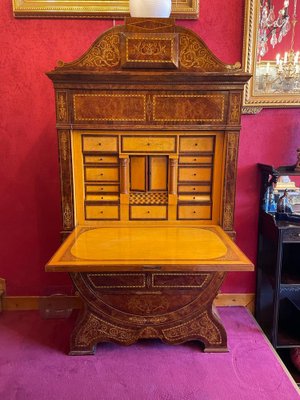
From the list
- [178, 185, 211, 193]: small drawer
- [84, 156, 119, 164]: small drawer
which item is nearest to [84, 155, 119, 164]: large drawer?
[84, 156, 119, 164]: small drawer

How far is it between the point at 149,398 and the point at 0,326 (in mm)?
1328

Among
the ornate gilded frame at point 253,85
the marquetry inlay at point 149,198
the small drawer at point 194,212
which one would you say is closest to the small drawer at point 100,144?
the marquetry inlay at point 149,198

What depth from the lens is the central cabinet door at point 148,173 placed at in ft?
7.50

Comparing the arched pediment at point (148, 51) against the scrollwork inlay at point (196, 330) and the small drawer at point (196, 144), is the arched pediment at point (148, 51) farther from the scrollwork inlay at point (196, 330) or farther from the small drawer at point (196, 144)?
the scrollwork inlay at point (196, 330)

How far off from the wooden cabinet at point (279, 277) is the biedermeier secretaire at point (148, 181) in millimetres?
389

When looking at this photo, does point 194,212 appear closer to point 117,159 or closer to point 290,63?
point 117,159

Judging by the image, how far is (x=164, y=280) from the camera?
1.93m

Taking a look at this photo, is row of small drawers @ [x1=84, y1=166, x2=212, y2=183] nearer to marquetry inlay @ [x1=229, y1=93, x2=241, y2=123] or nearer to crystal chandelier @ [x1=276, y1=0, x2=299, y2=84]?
marquetry inlay @ [x1=229, y1=93, x2=241, y2=123]

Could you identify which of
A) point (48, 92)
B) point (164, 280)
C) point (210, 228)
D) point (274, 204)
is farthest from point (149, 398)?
point (48, 92)

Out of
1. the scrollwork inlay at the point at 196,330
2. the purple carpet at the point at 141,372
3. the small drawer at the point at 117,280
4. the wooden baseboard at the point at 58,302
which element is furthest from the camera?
the wooden baseboard at the point at 58,302

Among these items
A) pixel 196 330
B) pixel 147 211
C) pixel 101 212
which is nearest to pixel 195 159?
pixel 147 211

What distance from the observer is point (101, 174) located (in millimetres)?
2287

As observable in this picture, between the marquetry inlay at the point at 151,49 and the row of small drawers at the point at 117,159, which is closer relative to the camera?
the marquetry inlay at the point at 151,49

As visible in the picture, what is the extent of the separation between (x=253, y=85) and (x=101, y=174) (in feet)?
4.32
